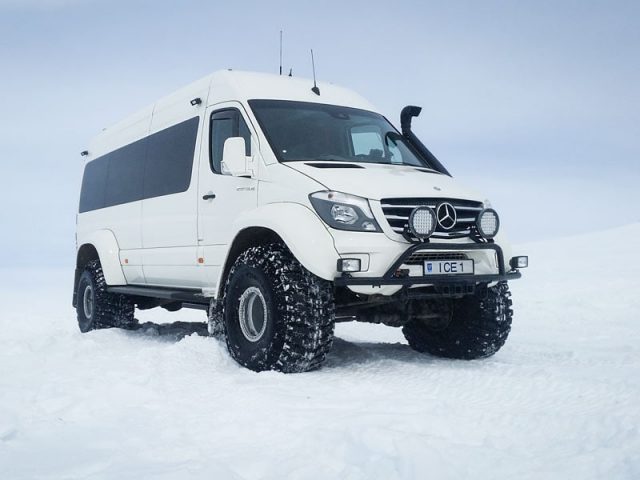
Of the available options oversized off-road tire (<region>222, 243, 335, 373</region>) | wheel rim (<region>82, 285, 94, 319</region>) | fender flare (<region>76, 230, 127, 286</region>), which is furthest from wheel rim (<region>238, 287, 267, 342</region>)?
wheel rim (<region>82, 285, 94, 319</region>)

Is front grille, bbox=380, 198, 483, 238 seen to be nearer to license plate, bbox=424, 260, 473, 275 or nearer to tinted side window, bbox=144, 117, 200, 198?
license plate, bbox=424, 260, 473, 275

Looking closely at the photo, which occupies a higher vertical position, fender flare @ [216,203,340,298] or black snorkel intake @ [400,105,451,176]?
black snorkel intake @ [400,105,451,176]

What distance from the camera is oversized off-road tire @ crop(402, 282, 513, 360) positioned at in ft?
20.1

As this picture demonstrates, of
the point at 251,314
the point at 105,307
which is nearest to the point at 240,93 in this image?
the point at 251,314

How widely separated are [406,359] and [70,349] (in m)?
3.60

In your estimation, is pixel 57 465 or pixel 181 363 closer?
pixel 57 465

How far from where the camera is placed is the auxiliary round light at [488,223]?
5.54 m

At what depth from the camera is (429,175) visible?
5.98 m

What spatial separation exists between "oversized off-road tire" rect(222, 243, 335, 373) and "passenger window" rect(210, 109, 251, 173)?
114cm

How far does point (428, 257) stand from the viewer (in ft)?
17.4

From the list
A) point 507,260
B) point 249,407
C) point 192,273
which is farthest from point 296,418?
point 192,273

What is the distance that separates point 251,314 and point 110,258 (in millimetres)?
3968

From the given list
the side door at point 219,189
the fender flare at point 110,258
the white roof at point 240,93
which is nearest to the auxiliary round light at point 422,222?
the side door at point 219,189

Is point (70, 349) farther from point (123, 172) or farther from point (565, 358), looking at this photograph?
point (565, 358)
